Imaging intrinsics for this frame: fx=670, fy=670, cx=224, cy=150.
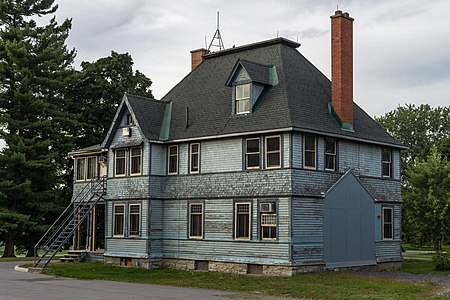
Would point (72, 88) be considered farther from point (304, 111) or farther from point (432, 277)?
point (432, 277)

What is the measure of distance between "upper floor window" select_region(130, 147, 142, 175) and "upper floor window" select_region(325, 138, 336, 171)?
9.46 m

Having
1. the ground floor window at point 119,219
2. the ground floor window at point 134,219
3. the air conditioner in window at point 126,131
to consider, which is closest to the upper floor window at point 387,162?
the ground floor window at point 134,219

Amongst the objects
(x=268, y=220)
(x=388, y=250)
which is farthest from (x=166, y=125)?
(x=388, y=250)

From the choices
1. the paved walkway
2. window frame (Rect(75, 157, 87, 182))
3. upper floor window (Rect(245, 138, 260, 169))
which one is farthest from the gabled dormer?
window frame (Rect(75, 157, 87, 182))

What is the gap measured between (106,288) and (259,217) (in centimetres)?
766

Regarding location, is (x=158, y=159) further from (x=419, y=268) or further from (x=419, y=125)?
(x=419, y=125)

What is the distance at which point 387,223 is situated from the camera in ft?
109

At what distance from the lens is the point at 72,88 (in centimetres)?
4984

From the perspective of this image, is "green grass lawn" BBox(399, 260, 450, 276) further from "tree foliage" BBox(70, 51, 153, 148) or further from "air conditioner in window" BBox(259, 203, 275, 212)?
"tree foliage" BBox(70, 51, 153, 148)

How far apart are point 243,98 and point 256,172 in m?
3.72

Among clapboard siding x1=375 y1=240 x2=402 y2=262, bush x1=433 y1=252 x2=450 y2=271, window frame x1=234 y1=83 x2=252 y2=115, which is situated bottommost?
bush x1=433 y1=252 x2=450 y2=271

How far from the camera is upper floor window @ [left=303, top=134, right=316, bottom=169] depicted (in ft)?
95.2

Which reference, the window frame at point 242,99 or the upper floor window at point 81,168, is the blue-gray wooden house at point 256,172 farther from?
the upper floor window at point 81,168

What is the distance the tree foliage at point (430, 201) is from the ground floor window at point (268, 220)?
22.3m
